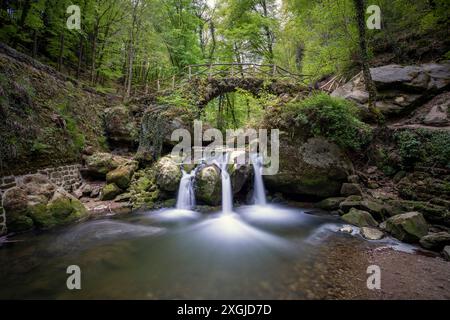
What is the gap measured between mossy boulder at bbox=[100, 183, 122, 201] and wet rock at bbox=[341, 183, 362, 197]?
26.9 feet

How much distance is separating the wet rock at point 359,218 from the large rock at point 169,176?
18.5 ft

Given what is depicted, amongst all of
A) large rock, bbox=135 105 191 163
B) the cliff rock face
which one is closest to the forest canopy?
the cliff rock face

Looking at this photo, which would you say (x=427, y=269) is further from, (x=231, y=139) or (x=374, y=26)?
(x=374, y=26)

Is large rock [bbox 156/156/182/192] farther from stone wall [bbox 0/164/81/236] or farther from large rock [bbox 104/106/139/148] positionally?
large rock [bbox 104/106/139/148]

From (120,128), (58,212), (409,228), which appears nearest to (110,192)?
(58,212)

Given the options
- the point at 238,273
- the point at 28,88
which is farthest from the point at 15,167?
the point at 238,273

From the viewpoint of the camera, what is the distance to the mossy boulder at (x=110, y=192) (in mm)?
8189

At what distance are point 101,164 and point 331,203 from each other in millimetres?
8969

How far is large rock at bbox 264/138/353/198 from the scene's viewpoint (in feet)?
24.6

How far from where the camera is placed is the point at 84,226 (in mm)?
6066

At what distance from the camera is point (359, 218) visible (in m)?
5.81

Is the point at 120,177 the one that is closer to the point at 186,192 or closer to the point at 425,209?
the point at 186,192

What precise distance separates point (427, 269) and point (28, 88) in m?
11.8

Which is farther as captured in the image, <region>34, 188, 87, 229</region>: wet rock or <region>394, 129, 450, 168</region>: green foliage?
<region>394, 129, 450, 168</region>: green foliage
